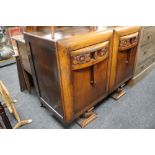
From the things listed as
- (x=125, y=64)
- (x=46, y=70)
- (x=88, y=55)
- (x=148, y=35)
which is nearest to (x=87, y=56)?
(x=88, y=55)

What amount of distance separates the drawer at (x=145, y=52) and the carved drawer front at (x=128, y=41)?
26 cm

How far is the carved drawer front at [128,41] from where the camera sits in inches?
55.8

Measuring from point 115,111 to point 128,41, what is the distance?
742 millimetres

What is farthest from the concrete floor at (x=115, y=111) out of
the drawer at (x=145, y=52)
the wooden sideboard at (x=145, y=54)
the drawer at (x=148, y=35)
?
the drawer at (x=148, y=35)

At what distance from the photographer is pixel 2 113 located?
1.10 m

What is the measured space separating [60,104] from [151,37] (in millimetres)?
1468

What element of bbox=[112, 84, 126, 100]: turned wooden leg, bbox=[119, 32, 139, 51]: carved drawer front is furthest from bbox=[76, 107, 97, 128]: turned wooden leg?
bbox=[119, 32, 139, 51]: carved drawer front

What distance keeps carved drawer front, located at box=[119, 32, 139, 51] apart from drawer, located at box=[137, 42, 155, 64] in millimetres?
256

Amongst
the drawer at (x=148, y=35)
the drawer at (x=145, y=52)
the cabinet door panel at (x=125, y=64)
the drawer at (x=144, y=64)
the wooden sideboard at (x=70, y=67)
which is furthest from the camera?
the drawer at (x=144, y=64)

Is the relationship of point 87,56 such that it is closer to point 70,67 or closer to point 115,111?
point 70,67

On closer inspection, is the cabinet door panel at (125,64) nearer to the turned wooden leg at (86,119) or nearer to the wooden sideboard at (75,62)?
the wooden sideboard at (75,62)

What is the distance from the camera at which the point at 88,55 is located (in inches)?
43.0

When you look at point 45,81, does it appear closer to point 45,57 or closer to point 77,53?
point 45,57
